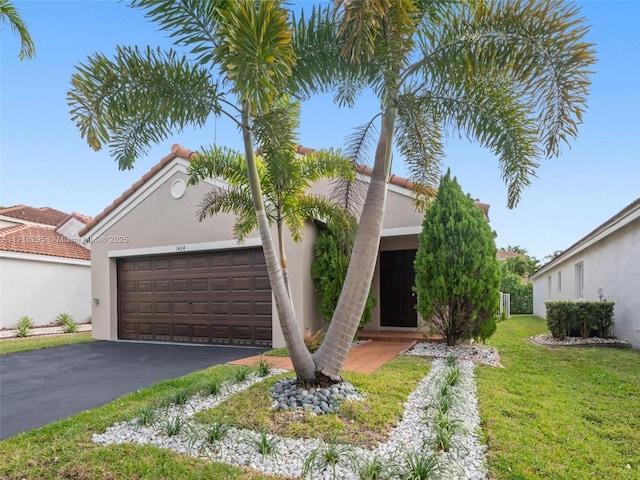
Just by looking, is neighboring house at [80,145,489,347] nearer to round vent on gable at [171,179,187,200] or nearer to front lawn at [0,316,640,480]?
round vent on gable at [171,179,187,200]

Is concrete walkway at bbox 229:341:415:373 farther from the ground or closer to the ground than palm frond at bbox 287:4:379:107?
closer to the ground

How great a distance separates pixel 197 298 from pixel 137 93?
295 inches

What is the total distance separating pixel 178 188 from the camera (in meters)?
11.4

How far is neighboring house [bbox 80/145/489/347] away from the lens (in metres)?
10.0

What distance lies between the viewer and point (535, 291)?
80.4 ft

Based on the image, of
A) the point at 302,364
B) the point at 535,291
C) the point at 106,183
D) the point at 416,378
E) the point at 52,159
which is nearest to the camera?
the point at 302,364

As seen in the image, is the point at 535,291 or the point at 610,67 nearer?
the point at 610,67

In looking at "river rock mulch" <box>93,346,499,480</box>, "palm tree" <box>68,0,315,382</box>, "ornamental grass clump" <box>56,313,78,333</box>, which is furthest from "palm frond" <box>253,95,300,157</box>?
"ornamental grass clump" <box>56,313,78,333</box>

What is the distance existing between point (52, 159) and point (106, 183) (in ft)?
6.36

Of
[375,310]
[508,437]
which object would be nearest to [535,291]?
[375,310]

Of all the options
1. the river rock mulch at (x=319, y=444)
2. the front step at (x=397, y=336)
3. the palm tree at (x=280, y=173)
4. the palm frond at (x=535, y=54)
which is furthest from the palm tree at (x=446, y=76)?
the front step at (x=397, y=336)

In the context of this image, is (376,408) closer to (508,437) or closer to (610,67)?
(508,437)

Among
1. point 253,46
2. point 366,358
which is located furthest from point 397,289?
point 253,46

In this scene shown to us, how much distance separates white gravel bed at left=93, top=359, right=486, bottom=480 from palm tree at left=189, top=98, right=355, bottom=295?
2.59 meters
